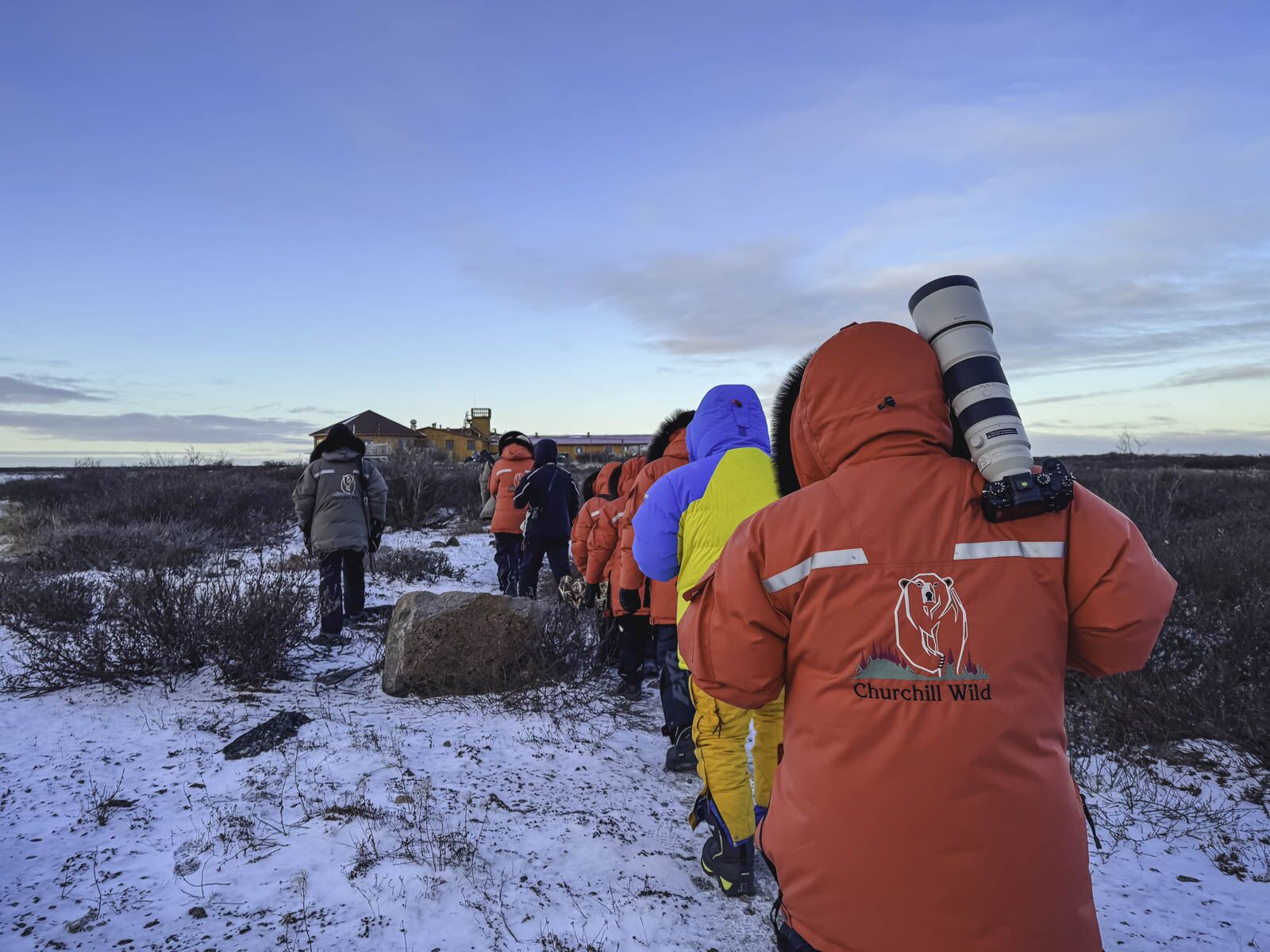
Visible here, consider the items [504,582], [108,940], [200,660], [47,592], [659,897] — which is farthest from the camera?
[504,582]

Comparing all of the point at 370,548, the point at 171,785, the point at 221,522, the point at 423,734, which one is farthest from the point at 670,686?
the point at 221,522

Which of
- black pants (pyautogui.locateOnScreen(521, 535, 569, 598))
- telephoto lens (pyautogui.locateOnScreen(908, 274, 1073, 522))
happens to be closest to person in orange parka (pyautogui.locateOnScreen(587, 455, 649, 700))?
black pants (pyautogui.locateOnScreen(521, 535, 569, 598))

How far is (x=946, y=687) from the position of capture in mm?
1320

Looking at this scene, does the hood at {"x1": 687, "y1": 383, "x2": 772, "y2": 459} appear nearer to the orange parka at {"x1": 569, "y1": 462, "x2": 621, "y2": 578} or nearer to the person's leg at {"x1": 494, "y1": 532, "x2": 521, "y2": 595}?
the orange parka at {"x1": 569, "y1": 462, "x2": 621, "y2": 578}

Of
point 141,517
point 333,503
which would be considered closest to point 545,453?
point 333,503

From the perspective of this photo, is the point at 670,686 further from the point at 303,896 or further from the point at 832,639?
the point at 832,639

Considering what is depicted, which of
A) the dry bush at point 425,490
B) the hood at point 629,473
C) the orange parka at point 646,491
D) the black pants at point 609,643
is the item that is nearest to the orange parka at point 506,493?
the hood at point 629,473

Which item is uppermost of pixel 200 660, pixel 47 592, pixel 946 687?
pixel 946 687

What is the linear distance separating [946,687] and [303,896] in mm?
2449

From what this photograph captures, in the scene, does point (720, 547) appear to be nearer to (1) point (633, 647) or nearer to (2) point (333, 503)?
(1) point (633, 647)

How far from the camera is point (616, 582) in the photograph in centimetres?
535

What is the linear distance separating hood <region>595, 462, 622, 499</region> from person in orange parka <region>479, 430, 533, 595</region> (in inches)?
60.4

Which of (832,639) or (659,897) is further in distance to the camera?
(659,897)

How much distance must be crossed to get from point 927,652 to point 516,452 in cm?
729
